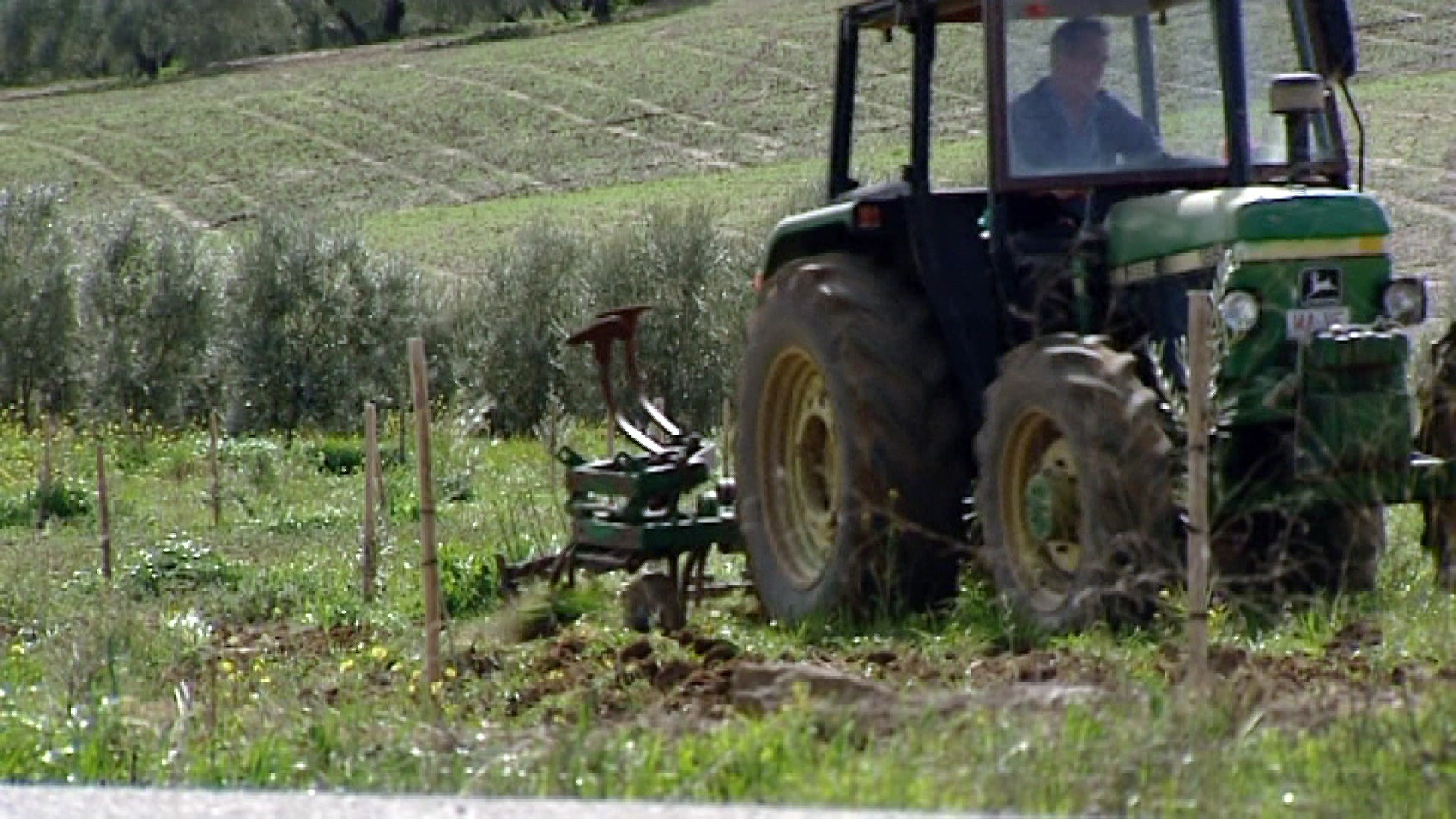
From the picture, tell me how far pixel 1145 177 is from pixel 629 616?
2.78 m

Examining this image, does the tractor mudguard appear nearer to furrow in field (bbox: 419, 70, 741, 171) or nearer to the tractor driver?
the tractor driver

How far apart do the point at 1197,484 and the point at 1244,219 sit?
184 cm

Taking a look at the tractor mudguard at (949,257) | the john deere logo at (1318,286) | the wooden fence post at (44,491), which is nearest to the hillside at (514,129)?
the wooden fence post at (44,491)

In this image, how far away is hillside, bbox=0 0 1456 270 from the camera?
4206cm

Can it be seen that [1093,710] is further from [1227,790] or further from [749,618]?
[749,618]

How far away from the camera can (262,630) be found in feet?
37.5

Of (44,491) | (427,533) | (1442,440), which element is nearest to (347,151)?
(44,491)

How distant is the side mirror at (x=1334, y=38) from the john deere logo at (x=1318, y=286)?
1.22 meters

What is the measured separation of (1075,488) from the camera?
8.46 metres

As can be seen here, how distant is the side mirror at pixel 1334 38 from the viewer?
944 cm

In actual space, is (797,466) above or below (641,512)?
above

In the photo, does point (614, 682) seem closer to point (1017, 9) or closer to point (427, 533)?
point (427, 533)

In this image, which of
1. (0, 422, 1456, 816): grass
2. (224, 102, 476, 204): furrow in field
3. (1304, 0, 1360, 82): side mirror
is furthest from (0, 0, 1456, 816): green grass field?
(224, 102, 476, 204): furrow in field

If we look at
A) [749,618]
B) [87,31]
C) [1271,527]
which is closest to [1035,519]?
[1271,527]
